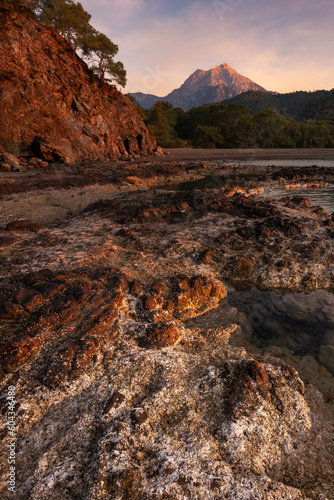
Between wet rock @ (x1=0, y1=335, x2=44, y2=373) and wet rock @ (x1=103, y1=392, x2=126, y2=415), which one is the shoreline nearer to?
wet rock @ (x1=0, y1=335, x2=44, y2=373)

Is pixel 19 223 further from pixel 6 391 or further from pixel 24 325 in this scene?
pixel 6 391

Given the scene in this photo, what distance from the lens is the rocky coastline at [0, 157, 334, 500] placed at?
1800 millimetres

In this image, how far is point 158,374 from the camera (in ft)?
8.55

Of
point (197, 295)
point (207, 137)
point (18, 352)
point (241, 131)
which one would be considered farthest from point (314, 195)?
point (241, 131)

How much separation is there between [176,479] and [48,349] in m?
1.76

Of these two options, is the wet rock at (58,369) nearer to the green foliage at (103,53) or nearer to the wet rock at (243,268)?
the wet rock at (243,268)

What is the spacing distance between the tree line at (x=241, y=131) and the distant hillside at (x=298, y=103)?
217 feet

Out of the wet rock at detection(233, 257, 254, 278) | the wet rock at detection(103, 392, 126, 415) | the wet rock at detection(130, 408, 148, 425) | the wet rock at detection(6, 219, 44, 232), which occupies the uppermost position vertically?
the wet rock at detection(6, 219, 44, 232)

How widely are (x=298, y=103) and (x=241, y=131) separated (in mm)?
121681

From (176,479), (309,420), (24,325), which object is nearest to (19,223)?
(24,325)

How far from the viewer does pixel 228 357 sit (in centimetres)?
Answer: 296

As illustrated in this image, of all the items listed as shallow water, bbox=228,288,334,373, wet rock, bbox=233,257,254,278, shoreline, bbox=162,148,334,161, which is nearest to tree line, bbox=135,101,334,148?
shoreline, bbox=162,148,334,161

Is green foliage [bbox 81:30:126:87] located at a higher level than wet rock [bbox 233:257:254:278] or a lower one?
higher

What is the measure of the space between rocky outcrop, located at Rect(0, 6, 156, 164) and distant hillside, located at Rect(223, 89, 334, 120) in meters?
116
